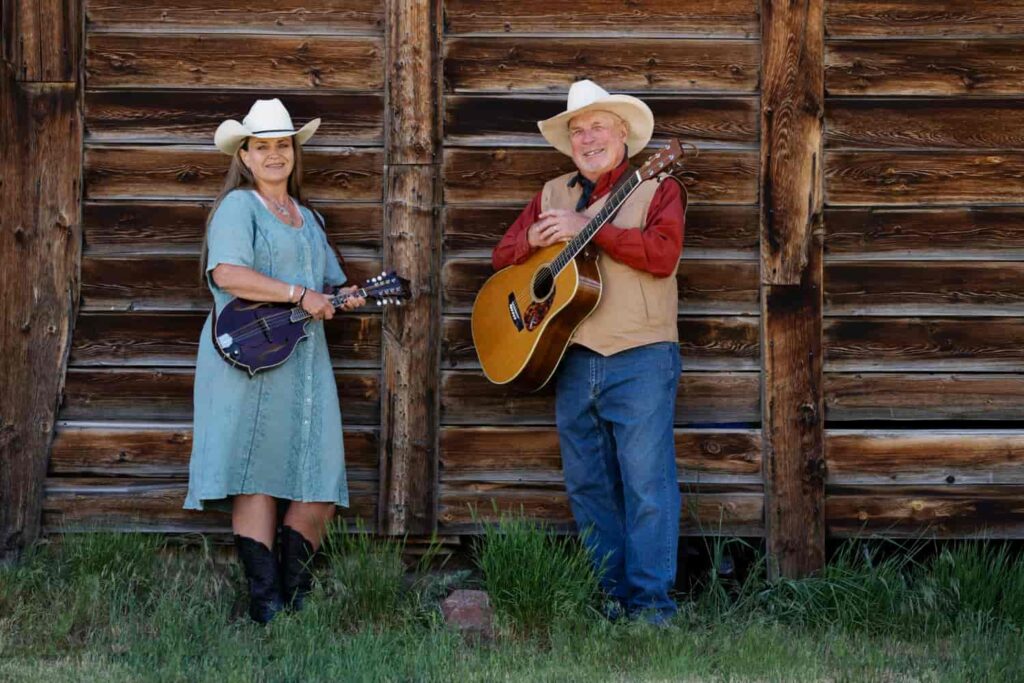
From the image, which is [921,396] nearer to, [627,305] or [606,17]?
[627,305]

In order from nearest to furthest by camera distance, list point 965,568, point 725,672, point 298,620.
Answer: point 725,672, point 298,620, point 965,568

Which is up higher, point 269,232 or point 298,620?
point 269,232

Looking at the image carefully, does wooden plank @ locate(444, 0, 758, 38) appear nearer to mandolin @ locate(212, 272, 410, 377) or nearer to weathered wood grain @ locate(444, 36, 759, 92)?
weathered wood grain @ locate(444, 36, 759, 92)

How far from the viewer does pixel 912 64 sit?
5.36 m

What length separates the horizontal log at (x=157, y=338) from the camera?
212 inches

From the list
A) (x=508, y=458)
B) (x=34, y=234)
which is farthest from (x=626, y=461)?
(x=34, y=234)

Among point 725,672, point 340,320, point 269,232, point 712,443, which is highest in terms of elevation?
point 269,232

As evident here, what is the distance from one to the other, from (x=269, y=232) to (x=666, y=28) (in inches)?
75.3

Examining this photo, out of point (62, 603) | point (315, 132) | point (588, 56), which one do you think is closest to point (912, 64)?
point (588, 56)

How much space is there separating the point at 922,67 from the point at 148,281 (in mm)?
3453

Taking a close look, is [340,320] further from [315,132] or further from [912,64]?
[912,64]

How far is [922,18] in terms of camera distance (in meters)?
5.36

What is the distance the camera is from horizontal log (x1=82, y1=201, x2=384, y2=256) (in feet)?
17.7

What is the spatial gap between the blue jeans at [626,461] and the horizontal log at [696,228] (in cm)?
66
